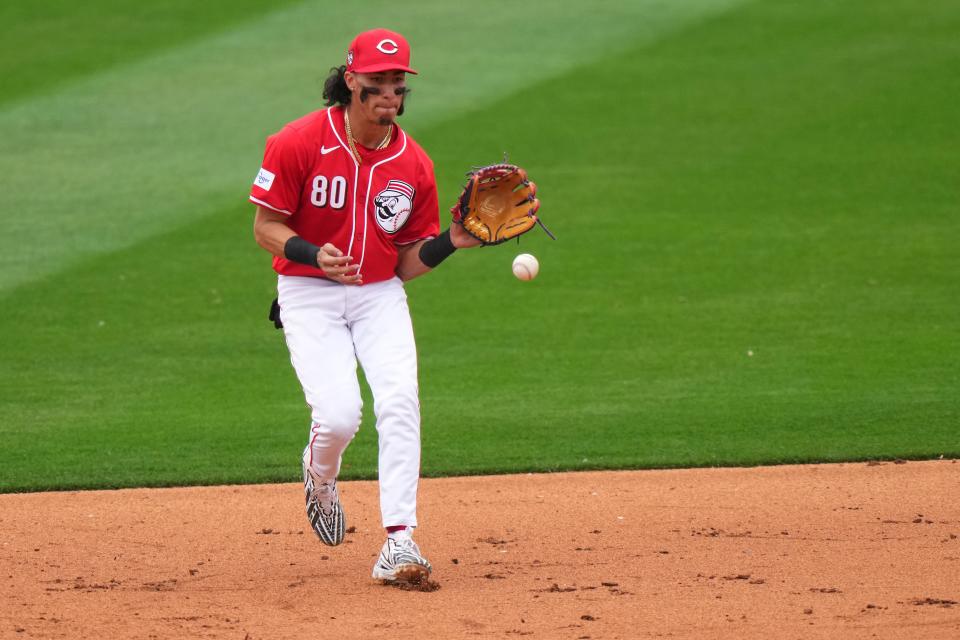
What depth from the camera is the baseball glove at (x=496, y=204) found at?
5496 millimetres

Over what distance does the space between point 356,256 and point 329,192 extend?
0.92 ft

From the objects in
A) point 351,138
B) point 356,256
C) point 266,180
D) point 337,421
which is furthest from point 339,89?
point 337,421

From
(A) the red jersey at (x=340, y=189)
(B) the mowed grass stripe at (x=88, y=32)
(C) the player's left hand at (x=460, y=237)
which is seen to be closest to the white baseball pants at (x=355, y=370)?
(A) the red jersey at (x=340, y=189)

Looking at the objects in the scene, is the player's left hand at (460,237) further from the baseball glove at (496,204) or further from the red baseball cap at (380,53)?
the red baseball cap at (380,53)

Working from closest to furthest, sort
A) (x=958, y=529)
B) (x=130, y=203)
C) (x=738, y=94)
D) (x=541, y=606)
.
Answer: (x=541, y=606) → (x=958, y=529) → (x=130, y=203) → (x=738, y=94)

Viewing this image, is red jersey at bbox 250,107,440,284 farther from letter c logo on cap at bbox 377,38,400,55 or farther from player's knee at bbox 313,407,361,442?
player's knee at bbox 313,407,361,442

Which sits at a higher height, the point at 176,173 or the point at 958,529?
the point at 176,173

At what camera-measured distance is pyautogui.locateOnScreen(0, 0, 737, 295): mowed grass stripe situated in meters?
13.0

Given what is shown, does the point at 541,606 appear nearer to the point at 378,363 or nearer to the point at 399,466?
the point at 399,466

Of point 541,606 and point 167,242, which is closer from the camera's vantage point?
point 541,606

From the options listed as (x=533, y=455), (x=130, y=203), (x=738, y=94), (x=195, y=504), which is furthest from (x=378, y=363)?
(x=738, y=94)

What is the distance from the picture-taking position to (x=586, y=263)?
12172 millimetres

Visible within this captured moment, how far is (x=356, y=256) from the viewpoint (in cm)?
556

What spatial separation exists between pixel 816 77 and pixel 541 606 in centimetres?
1294
